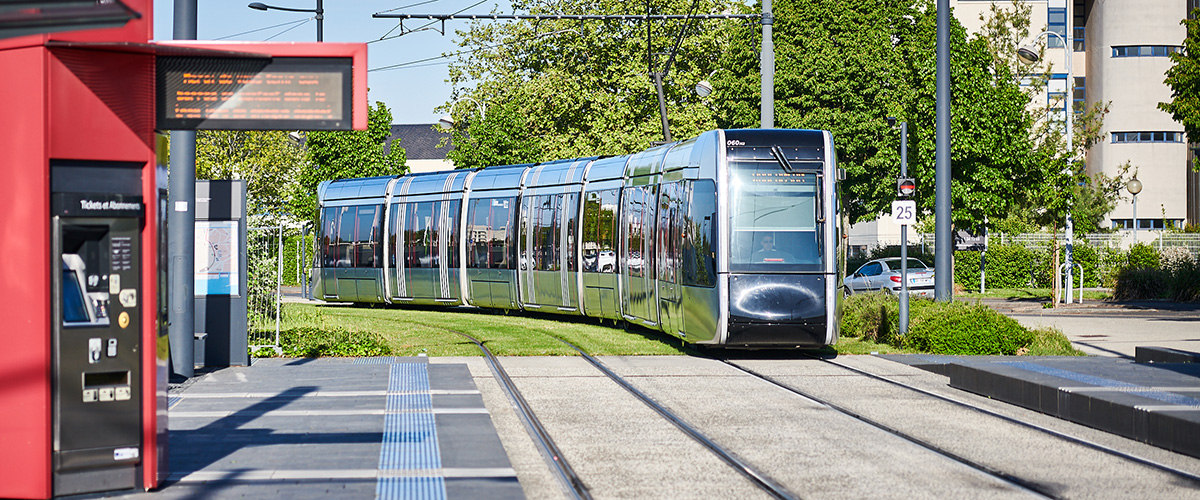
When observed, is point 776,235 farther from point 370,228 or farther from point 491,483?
point 370,228

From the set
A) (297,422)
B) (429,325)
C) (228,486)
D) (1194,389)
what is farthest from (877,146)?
(228,486)

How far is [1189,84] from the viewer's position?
2898cm

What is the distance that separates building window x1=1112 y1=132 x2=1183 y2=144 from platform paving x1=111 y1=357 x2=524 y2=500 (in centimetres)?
5470

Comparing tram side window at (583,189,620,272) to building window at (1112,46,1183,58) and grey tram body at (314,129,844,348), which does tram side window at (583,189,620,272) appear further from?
building window at (1112,46,1183,58)

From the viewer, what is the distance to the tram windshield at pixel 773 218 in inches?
665

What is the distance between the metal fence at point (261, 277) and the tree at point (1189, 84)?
20250 mm

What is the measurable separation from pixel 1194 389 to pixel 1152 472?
182 inches

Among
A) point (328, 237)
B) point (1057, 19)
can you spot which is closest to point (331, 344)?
point (328, 237)

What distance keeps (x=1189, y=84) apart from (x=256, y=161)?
36.6m

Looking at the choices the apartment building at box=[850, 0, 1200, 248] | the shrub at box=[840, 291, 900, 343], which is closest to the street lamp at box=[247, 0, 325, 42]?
the shrub at box=[840, 291, 900, 343]

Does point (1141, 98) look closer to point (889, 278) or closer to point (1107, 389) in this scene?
point (889, 278)

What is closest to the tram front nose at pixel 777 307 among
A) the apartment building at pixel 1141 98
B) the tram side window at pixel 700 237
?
the tram side window at pixel 700 237

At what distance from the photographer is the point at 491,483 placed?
26.5ft

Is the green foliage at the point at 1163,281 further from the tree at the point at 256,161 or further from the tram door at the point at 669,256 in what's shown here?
the tree at the point at 256,161
